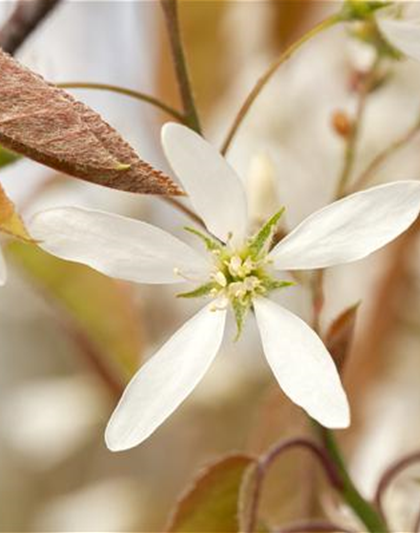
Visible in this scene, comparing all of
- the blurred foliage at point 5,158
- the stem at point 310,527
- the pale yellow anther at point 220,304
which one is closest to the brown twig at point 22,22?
the blurred foliage at point 5,158

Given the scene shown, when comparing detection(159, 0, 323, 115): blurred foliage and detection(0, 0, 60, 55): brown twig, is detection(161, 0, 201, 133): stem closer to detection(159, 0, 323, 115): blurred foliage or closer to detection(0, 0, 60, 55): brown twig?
detection(0, 0, 60, 55): brown twig

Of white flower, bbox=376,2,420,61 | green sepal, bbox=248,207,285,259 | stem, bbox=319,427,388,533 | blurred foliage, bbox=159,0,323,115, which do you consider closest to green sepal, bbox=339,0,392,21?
white flower, bbox=376,2,420,61

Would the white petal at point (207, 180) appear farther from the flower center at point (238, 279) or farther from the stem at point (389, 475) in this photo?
the stem at point (389, 475)

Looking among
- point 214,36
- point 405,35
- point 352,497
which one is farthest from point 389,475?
point 214,36

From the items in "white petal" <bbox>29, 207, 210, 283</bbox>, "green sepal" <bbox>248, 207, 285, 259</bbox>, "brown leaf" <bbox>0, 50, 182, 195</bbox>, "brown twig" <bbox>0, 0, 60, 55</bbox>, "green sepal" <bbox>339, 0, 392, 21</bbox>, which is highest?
"brown twig" <bbox>0, 0, 60, 55</bbox>

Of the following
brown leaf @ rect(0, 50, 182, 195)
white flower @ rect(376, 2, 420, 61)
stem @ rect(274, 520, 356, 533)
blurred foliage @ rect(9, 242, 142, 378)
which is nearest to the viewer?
brown leaf @ rect(0, 50, 182, 195)

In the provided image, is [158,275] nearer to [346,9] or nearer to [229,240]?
[229,240]

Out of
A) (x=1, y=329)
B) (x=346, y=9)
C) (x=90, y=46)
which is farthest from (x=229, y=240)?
(x=1, y=329)
